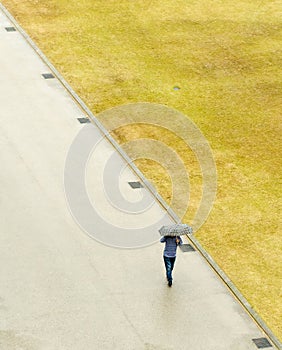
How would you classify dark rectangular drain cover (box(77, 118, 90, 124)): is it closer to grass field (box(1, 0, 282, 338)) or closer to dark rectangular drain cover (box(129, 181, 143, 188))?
grass field (box(1, 0, 282, 338))

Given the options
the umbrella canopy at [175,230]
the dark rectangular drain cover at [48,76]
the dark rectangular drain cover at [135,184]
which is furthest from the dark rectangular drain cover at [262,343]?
the dark rectangular drain cover at [48,76]

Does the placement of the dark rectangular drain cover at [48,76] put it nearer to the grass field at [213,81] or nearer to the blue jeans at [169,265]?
the grass field at [213,81]

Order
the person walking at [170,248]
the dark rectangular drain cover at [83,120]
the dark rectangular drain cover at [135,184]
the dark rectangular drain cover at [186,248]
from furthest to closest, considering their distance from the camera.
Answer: the dark rectangular drain cover at [83,120]
the dark rectangular drain cover at [135,184]
the dark rectangular drain cover at [186,248]
the person walking at [170,248]

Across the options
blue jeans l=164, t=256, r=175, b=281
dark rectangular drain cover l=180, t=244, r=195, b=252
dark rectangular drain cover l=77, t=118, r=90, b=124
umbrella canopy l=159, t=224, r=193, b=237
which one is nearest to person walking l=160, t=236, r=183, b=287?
blue jeans l=164, t=256, r=175, b=281

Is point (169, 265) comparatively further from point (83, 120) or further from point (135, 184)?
point (83, 120)

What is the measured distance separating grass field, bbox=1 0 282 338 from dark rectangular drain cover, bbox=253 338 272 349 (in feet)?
1.01

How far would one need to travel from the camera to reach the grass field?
1633 cm

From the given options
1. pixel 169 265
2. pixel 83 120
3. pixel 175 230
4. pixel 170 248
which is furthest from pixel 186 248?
pixel 83 120

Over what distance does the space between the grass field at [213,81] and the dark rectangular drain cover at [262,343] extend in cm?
31

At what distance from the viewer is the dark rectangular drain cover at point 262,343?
46.4 ft

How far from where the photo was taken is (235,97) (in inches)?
848

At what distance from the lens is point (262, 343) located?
14.2 metres

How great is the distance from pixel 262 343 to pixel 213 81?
Answer: 983 centimetres

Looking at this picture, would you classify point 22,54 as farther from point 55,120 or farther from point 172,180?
point 172,180
